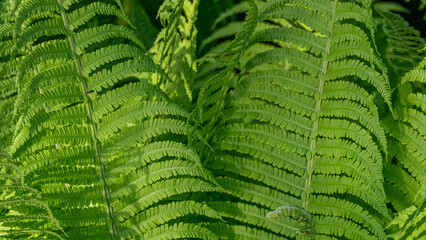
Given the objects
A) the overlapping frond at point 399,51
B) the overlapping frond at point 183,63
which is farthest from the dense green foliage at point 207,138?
the overlapping frond at point 399,51

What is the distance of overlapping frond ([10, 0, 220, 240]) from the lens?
106 cm

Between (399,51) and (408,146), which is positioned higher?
(399,51)

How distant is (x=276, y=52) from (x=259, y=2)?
457 millimetres

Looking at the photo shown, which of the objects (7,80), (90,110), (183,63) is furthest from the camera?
(183,63)

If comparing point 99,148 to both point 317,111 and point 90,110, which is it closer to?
point 90,110

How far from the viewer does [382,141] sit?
107cm

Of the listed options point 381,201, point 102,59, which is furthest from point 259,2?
point 381,201

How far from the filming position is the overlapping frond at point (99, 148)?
106 cm

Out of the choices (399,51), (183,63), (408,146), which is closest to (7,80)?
(183,63)

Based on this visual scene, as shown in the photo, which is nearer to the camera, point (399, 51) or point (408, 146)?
point (408, 146)

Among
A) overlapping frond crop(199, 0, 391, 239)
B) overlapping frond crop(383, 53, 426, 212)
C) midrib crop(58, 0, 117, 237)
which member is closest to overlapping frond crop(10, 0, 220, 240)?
midrib crop(58, 0, 117, 237)

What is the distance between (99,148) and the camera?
1.12m

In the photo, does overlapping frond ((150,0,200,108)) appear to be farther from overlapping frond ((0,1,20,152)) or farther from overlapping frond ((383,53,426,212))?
overlapping frond ((383,53,426,212))

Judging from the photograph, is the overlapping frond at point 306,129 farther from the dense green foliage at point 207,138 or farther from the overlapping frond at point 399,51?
the overlapping frond at point 399,51
